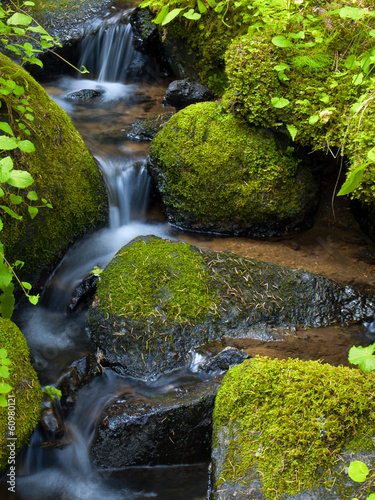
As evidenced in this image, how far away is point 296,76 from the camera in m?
4.32

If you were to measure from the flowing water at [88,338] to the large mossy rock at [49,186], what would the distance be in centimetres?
29

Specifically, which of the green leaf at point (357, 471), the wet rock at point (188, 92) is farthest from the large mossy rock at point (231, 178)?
the green leaf at point (357, 471)

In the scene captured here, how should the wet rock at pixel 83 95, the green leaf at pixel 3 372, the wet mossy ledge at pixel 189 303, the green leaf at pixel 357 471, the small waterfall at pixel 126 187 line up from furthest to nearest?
the wet rock at pixel 83 95, the small waterfall at pixel 126 187, the wet mossy ledge at pixel 189 303, the green leaf at pixel 3 372, the green leaf at pixel 357 471

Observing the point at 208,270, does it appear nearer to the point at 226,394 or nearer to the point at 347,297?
the point at 347,297

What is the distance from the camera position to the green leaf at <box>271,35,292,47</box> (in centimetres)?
412

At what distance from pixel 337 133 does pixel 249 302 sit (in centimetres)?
199

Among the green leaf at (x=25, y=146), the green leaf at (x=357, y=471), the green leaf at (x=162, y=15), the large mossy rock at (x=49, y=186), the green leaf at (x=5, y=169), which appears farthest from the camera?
the green leaf at (x=162, y=15)

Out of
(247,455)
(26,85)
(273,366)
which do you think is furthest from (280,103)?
(247,455)

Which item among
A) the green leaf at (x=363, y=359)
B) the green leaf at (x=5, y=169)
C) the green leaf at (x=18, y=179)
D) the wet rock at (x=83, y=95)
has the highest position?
the wet rock at (x=83, y=95)

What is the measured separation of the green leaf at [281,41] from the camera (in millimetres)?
4121

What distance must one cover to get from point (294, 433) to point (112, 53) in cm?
812

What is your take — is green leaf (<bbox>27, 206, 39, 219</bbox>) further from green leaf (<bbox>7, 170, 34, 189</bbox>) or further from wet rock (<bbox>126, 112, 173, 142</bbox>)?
wet rock (<bbox>126, 112, 173, 142</bbox>)

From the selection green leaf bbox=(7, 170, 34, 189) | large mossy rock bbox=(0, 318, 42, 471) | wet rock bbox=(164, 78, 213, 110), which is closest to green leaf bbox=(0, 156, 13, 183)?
green leaf bbox=(7, 170, 34, 189)

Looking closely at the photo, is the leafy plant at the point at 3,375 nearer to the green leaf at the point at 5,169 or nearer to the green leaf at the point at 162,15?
the green leaf at the point at 5,169
